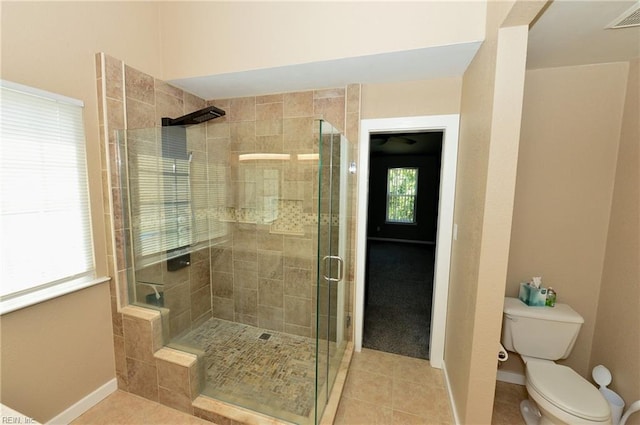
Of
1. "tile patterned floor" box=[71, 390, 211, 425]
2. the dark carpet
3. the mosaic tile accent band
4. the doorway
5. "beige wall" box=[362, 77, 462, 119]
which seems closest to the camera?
"tile patterned floor" box=[71, 390, 211, 425]

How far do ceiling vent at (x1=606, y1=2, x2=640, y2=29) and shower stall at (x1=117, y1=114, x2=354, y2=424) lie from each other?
5.23 feet

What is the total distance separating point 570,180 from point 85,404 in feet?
12.8

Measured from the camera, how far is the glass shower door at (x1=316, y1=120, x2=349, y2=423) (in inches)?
61.8

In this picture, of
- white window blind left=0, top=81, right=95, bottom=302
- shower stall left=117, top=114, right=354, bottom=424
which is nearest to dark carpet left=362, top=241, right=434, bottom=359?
shower stall left=117, top=114, right=354, bottom=424

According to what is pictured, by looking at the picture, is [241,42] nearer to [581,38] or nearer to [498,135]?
[498,135]

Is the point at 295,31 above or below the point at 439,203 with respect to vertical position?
above

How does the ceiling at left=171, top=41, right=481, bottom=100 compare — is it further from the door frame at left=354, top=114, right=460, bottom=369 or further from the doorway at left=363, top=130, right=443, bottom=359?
the doorway at left=363, top=130, right=443, bottom=359

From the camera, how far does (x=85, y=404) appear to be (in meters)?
1.72

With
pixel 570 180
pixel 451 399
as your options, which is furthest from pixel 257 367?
pixel 570 180

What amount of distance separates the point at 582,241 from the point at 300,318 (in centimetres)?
245

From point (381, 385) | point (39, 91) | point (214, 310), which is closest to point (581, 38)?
point (381, 385)

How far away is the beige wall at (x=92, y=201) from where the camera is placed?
4.51 ft

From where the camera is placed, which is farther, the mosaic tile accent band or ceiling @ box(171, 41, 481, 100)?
the mosaic tile accent band

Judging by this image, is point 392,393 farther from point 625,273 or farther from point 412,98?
point 412,98
